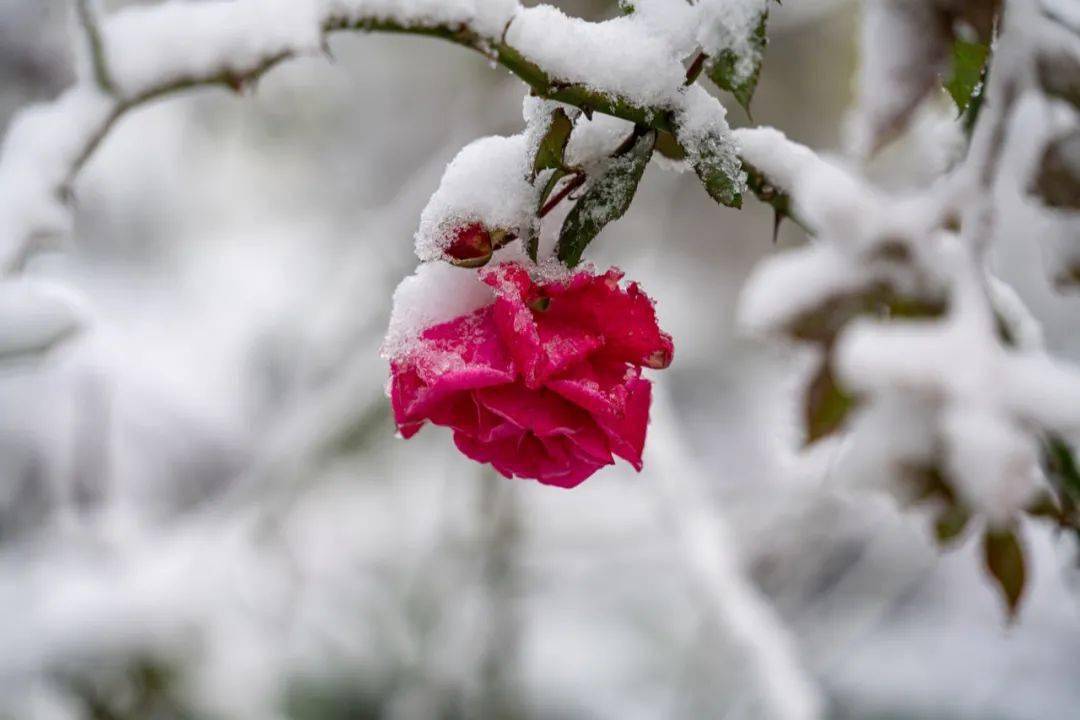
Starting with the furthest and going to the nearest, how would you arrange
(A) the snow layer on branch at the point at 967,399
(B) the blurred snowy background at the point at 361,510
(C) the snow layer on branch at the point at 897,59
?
1. (B) the blurred snowy background at the point at 361,510
2. (C) the snow layer on branch at the point at 897,59
3. (A) the snow layer on branch at the point at 967,399

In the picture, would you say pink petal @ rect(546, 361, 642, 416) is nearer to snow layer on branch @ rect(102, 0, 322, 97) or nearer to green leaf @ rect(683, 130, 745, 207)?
green leaf @ rect(683, 130, 745, 207)

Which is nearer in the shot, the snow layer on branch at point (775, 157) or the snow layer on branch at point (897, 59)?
the snow layer on branch at point (775, 157)

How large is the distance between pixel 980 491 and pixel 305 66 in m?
2.49

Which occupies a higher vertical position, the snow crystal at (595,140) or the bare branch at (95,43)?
the snow crystal at (595,140)

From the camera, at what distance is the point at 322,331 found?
258 cm

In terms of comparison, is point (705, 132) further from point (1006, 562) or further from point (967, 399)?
point (1006, 562)

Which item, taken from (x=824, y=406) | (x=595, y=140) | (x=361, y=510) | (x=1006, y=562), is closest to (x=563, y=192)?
(x=595, y=140)

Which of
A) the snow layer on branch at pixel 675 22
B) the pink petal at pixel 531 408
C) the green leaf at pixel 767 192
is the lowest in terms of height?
the pink petal at pixel 531 408

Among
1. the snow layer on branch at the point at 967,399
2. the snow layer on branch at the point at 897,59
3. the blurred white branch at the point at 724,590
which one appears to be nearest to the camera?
the snow layer on branch at the point at 967,399

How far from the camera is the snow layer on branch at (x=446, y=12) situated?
61cm

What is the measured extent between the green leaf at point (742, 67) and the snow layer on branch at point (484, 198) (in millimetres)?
126

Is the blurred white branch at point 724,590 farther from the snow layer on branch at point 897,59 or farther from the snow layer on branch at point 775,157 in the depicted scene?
the snow layer on branch at point 775,157

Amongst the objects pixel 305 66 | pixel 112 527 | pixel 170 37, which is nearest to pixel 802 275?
pixel 170 37

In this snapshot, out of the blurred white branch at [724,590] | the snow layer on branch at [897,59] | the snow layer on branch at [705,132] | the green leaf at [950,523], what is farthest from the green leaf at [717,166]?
the blurred white branch at [724,590]
